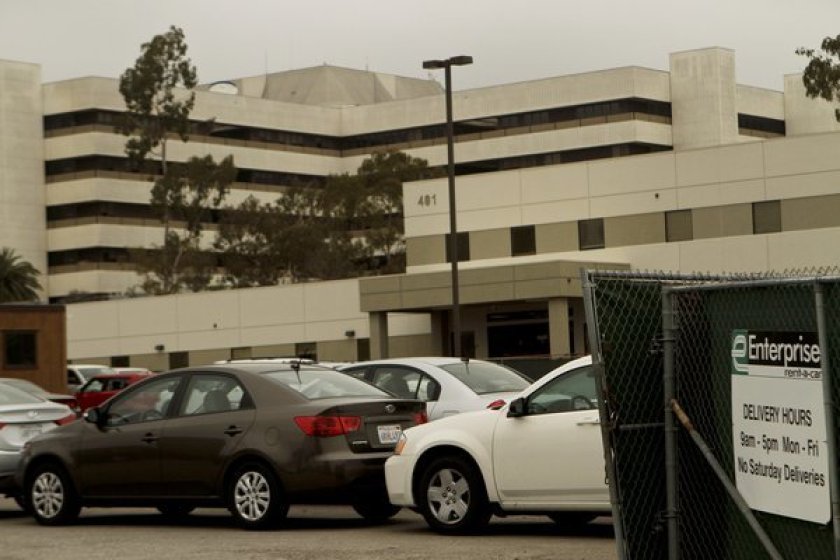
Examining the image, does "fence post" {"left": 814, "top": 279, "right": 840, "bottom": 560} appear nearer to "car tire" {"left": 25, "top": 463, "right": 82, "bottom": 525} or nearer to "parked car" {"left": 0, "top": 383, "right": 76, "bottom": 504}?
"car tire" {"left": 25, "top": 463, "right": 82, "bottom": 525}

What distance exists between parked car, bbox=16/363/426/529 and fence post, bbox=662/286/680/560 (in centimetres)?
613

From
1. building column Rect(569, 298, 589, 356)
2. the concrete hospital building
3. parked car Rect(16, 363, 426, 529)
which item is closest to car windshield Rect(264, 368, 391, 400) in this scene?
parked car Rect(16, 363, 426, 529)

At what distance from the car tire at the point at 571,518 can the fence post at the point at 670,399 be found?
5.16 m

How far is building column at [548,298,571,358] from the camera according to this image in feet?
193

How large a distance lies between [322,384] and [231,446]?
110 centimetres

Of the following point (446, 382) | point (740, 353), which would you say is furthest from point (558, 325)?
point (740, 353)

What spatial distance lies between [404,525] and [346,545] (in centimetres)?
174

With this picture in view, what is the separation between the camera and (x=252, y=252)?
297ft

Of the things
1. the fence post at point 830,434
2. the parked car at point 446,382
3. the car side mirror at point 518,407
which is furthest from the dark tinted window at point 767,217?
the fence post at point 830,434

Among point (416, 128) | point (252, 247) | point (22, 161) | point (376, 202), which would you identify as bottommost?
point (252, 247)

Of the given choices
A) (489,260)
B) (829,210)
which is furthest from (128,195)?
(829,210)

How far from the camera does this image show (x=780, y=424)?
26.9 ft

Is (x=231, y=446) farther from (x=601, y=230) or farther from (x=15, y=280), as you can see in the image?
(x=15, y=280)

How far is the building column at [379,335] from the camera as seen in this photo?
63.8 m
